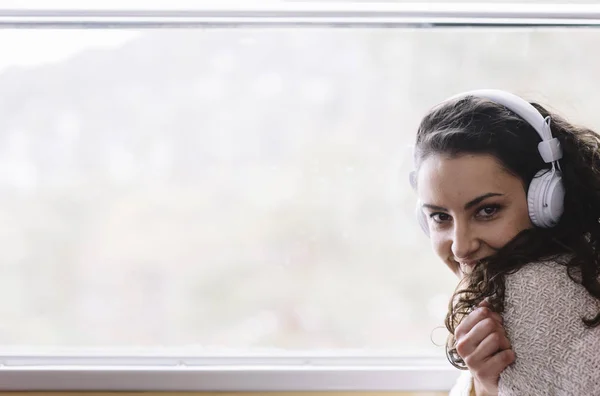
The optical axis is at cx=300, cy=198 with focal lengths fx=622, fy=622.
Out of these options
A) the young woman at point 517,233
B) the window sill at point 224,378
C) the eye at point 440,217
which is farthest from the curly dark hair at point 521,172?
the window sill at point 224,378

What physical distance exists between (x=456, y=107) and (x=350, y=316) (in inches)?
26.0

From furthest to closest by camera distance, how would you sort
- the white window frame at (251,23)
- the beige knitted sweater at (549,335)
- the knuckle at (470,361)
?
the white window frame at (251,23), the knuckle at (470,361), the beige knitted sweater at (549,335)

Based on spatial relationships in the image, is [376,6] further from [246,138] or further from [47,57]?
[47,57]

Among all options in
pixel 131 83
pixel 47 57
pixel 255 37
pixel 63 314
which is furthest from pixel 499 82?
pixel 63 314

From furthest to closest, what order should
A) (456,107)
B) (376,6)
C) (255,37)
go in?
(255,37) → (376,6) → (456,107)

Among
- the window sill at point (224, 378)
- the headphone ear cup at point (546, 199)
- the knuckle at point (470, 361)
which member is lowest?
the window sill at point (224, 378)

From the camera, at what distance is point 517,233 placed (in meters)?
1.05

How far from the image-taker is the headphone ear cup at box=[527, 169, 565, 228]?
1007mm

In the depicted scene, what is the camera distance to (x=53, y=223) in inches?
61.7

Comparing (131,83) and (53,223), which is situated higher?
(131,83)

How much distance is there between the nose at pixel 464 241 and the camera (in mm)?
1076

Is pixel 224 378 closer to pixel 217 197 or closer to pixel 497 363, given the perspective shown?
pixel 217 197

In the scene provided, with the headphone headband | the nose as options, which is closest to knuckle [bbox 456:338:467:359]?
the nose

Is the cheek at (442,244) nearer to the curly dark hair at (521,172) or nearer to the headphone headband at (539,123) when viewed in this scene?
the curly dark hair at (521,172)
